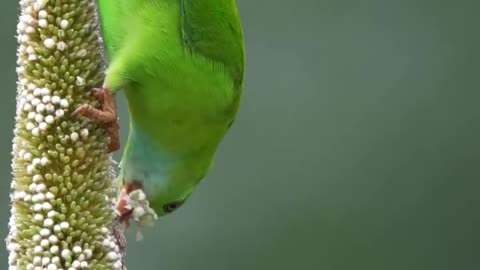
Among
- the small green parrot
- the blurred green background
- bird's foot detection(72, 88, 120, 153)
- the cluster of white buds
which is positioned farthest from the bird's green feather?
the blurred green background

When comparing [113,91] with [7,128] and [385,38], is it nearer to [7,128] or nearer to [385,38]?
[7,128]

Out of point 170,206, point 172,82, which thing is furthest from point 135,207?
point 172,82

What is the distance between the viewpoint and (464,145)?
245 inches

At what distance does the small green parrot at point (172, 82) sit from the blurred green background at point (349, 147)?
8.47 ft

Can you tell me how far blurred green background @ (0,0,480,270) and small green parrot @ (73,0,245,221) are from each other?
258cm

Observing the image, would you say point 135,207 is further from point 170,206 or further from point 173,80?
point 173,80

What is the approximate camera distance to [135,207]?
3.13 metres

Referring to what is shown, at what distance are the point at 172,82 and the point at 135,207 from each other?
1.22 feet

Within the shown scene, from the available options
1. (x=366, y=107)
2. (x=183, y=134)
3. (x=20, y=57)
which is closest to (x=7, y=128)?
(x=366, y=107)

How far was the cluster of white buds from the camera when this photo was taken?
2.66 meters

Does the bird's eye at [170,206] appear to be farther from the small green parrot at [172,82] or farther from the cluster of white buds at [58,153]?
the cluster of white buds at [58,153]

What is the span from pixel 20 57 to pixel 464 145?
12.8 feet

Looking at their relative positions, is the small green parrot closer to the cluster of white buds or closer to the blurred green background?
the cluster of white buds

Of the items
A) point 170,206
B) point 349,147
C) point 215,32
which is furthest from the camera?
point 349,147
